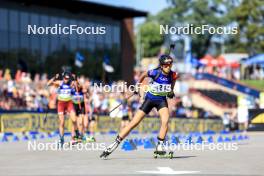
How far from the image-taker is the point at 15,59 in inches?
1793

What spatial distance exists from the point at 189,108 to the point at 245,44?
39.0 m

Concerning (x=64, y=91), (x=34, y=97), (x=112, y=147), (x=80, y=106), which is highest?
(x=34, y=97)

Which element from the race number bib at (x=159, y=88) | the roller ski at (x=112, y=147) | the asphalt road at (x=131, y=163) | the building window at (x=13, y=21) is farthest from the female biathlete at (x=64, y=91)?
the building window at (x=13, y=21)

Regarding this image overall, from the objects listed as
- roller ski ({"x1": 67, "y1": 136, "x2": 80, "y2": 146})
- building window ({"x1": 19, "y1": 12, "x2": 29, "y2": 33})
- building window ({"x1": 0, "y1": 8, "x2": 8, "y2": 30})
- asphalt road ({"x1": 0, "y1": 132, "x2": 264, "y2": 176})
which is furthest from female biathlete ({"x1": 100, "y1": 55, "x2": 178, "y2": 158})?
building window ({"x1": 19, "y1": 12, "x2": 29, "y2": 33})

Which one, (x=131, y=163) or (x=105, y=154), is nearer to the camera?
(x=131, y=163)

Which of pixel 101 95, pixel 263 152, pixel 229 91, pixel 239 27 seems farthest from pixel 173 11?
pixel 263 152

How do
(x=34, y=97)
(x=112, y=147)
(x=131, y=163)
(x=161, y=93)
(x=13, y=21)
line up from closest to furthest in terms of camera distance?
1. (x=131, y=163)
2. (x=112, y=147)
3. (x=161, y=93)
4. (x=34, y=97)
5. (x=13, y=21)

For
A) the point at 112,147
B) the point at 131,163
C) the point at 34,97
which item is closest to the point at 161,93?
the point at 112,147

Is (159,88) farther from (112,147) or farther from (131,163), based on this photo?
(131,163)

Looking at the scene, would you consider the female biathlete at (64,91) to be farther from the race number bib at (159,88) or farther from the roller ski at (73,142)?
the race number bib at (159,88)

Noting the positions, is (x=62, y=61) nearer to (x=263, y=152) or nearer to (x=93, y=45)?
(x=93, y=45)

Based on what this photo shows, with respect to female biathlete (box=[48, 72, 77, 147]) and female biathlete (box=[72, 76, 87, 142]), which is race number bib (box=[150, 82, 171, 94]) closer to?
female biathlete (box=[48, 72, 77, 147])

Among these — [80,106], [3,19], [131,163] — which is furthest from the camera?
[3,19]

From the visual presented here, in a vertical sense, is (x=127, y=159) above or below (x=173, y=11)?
below
